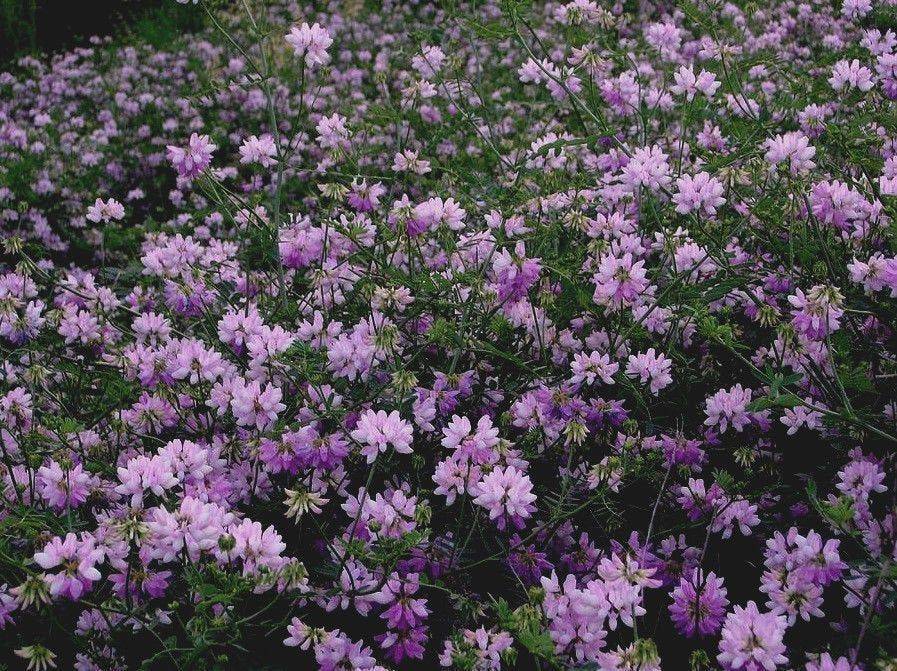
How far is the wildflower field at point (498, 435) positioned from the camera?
1879 mm

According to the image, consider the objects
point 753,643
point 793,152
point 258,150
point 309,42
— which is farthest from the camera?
point 258,150

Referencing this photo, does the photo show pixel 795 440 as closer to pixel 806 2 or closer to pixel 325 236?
pixel 325 236

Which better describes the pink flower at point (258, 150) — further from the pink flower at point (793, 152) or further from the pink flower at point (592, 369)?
the pink flower at point (793, 152)

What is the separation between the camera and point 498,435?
248cm

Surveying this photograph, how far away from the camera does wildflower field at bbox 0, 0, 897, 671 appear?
1.88 m

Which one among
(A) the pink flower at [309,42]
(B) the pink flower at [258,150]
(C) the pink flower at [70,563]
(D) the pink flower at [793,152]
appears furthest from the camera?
(B) the pink flower at [258,150]

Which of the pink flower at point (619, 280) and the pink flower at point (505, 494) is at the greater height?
the pink flower at point (619, 280)

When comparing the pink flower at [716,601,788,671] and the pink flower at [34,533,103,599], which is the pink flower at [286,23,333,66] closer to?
the pink flower at [34,533,103,599]

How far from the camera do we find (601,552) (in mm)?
2176

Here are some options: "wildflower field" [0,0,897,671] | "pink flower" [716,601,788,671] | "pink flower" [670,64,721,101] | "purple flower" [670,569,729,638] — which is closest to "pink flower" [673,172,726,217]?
"wildflower field" [0,0,897,671]

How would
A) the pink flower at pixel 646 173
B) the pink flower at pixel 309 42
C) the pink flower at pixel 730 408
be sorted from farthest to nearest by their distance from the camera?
1. the pink flower at pixel 309 42
2. the pink flower at pixel 646 173
3. the pink flower at pixel 730 408

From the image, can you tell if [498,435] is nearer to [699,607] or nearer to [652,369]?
[652,369]

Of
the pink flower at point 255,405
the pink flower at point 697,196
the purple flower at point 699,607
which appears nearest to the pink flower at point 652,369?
the pink flower at point 697,196

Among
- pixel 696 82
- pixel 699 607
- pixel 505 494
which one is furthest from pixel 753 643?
pixel 696 82
